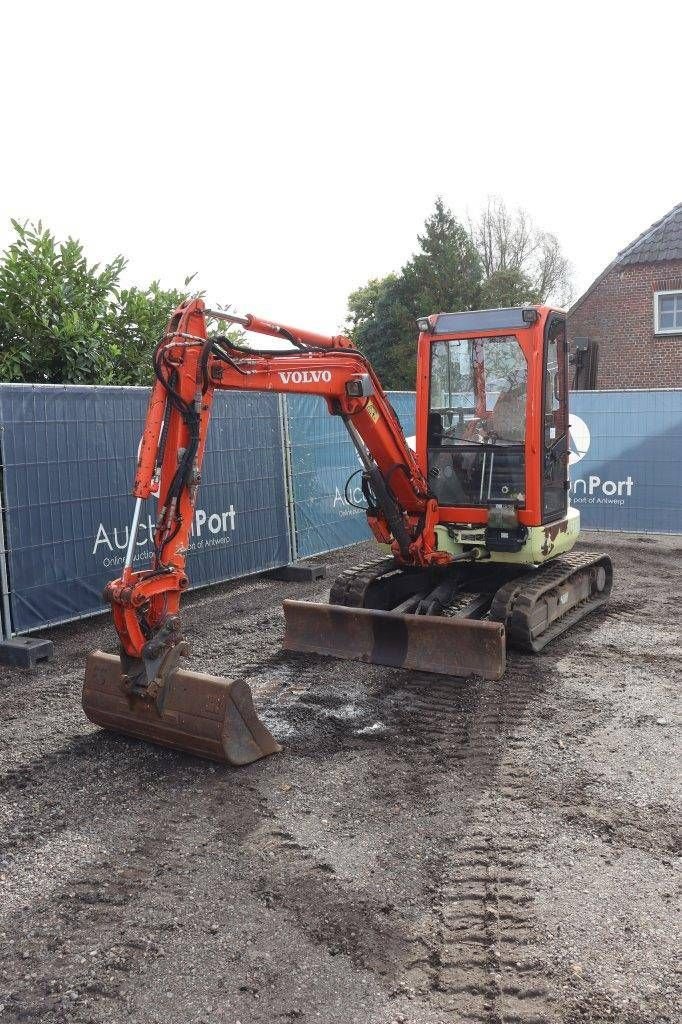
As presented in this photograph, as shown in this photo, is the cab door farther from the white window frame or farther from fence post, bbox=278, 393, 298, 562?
the white window frame

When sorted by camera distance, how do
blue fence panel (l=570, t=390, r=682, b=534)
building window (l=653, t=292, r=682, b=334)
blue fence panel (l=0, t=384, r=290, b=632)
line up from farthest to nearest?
building window (l=653, t=292, r=682, b=334) < blue fence panel (l=570, t=390, r=682, b=534) < blue fence panel (l=0, t=384, r=290, b=632)

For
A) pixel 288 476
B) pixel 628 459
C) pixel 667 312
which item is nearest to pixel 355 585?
pixel 288 476

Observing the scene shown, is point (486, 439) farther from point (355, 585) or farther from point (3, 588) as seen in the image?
point (3, 588)

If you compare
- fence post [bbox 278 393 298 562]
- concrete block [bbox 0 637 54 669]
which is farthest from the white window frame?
concrete block [bbox 0 637 54 669]

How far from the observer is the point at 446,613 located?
24.4 feet

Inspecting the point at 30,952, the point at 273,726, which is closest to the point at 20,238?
the point at 273,726

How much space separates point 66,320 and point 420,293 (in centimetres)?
2837

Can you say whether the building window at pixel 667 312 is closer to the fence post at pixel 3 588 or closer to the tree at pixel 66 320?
the tree at pixel 66 320

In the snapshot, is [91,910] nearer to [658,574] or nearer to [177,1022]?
[177,1022]

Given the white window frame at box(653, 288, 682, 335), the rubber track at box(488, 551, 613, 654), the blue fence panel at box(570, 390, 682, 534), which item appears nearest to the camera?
the rubber track at box(488, 551, 613, 654)

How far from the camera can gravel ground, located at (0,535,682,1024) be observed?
3.04 m

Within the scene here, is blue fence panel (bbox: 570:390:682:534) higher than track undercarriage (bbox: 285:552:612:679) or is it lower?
higher

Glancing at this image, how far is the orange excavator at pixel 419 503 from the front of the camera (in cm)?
492

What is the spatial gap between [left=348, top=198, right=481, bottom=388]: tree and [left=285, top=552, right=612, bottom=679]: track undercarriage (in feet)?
89.9
